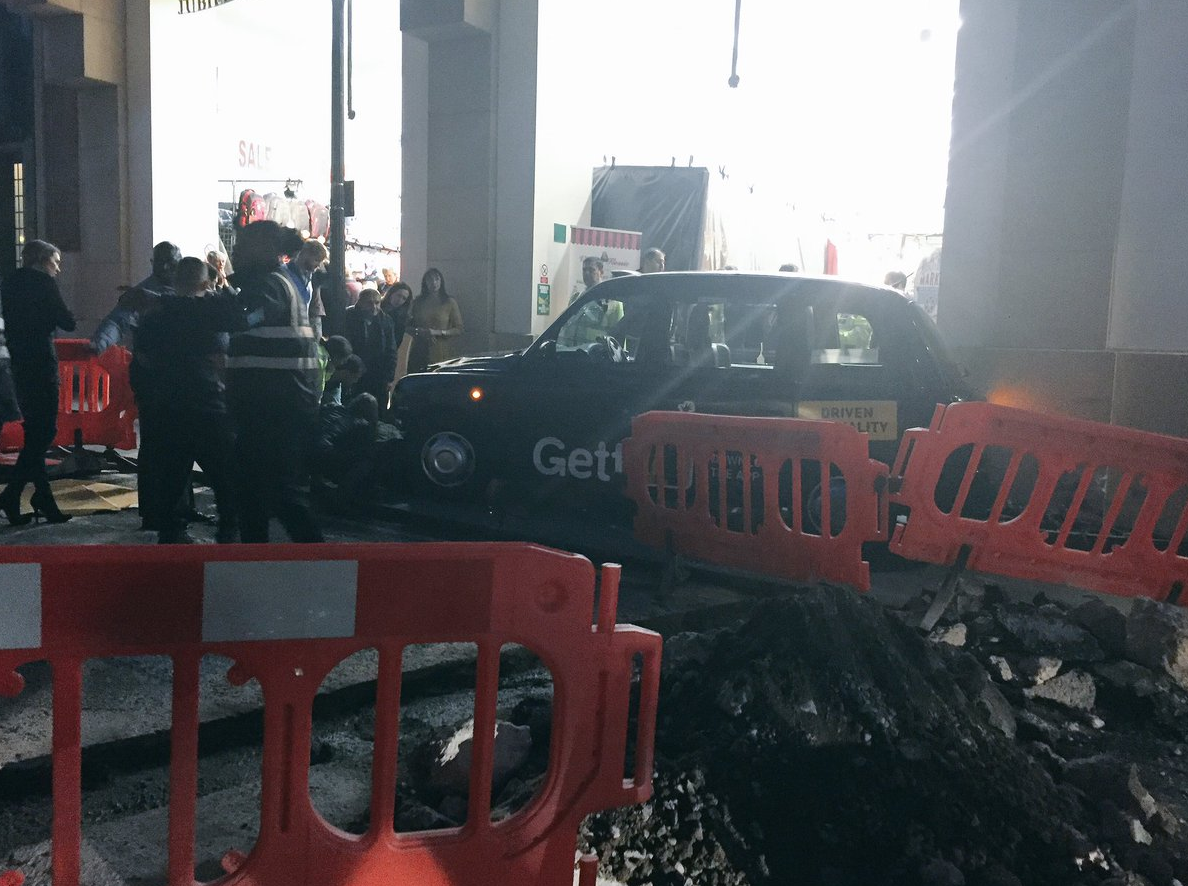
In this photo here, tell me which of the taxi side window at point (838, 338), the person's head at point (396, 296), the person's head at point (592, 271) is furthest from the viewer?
the person's head at point (396, 296)

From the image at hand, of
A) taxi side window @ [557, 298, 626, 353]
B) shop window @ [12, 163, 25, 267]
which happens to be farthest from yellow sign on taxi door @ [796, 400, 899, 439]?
shop window @ [12, 163, 25, 267]

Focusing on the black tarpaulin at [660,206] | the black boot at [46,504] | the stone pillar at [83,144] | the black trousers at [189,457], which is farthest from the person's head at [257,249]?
the stone pillar at [83,144]

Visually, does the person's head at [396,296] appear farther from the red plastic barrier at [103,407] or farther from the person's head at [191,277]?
the person's head at [191,277]

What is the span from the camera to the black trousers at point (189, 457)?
5.70 meters

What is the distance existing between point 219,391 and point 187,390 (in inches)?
6.8

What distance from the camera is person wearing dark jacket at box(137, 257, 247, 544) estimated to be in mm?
5508

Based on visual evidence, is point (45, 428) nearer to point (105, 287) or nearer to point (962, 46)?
point (962, 46)

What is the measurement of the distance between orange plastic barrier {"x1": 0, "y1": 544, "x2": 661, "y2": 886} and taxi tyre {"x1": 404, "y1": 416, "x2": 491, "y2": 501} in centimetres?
501

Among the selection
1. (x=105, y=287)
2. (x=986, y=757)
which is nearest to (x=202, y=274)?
(x=986, y=757)

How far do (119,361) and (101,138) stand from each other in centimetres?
814

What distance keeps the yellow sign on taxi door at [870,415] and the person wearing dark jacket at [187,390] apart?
3.25 m

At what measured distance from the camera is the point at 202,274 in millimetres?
5559

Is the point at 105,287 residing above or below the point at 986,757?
above

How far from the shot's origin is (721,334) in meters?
6.58
